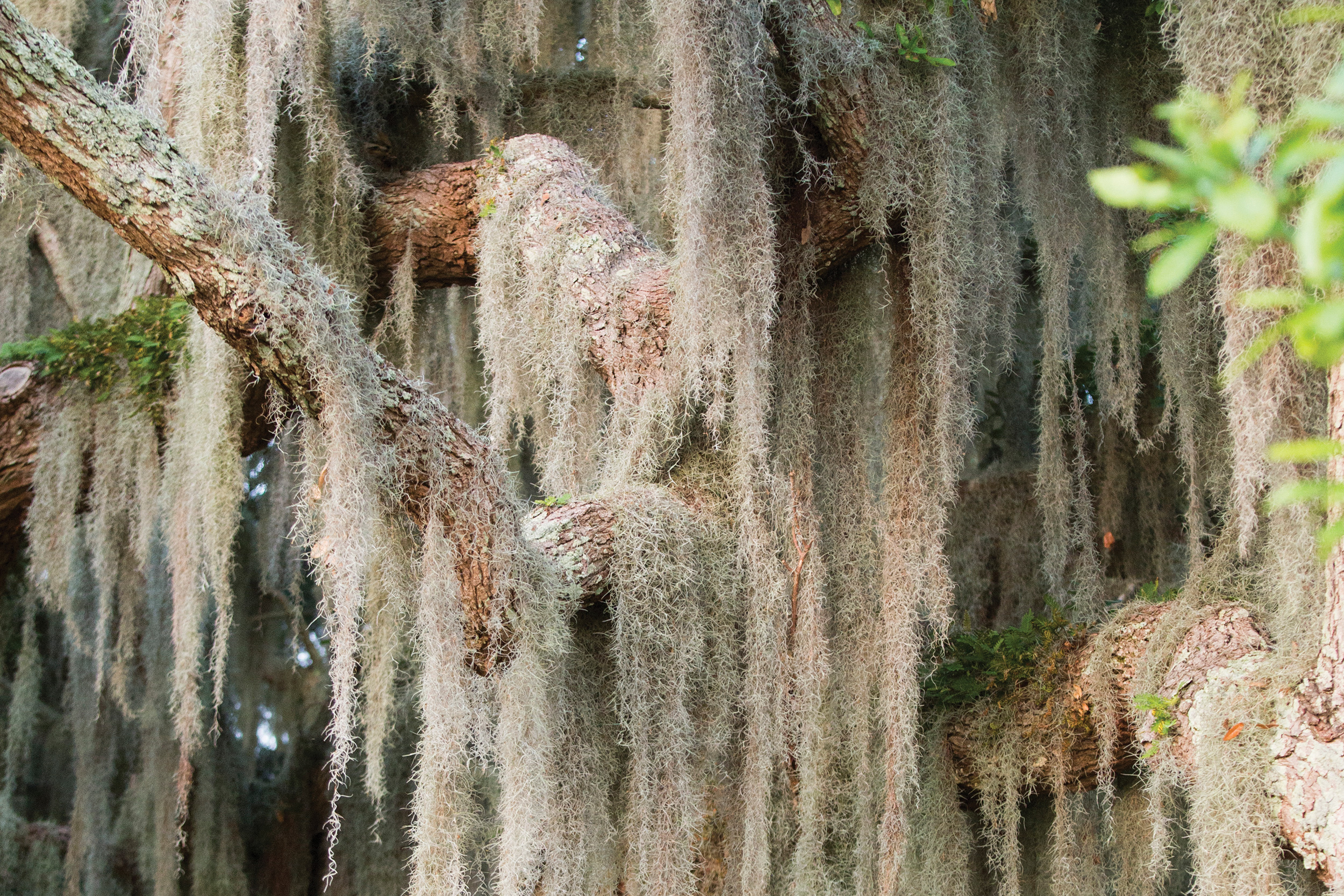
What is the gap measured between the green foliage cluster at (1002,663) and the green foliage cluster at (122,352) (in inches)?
91.0

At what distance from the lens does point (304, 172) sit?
3127mm

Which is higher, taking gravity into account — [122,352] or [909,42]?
[909,42]

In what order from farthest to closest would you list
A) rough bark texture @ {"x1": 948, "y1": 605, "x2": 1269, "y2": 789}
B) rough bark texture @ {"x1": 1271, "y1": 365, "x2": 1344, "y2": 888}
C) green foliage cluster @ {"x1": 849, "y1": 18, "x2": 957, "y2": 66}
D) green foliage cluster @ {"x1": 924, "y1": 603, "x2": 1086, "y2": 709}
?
green foliage cluster @ {"x1": 924, "y1": 603, "x2": 1086, "y2": 709}, green foliage cluster @ {"x1": 849, "y1": 18, "x2": 957, "y2": 66}, rough bark texture @ {"x1": 948, "y1": 605, "x2": 1269, "y2": 789}, rough bark texture @ {"x1": 1271, "y1": 365, "x2": 1344, "y2": 888}

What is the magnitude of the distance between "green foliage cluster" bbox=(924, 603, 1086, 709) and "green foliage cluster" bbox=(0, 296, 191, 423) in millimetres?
2313

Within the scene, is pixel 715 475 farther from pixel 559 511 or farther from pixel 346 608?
pixel 346 608

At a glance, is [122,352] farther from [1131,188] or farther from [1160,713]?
[1131,188]

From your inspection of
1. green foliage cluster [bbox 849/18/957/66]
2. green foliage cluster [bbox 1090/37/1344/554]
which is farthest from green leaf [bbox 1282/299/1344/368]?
green foliage cluster [bbox 849/18/957/66]

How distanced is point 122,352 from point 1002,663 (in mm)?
2681

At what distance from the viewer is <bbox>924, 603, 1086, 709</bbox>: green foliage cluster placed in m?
2.64

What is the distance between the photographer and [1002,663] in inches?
107

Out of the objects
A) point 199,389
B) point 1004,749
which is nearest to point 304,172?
point 199,389

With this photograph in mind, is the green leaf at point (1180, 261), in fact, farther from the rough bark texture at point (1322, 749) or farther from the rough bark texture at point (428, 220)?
the rough bark texture at point (428, 220)

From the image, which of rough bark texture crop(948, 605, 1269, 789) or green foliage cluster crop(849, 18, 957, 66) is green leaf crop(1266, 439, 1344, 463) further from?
green foliage cluster crop(849, 18, 957, 66)

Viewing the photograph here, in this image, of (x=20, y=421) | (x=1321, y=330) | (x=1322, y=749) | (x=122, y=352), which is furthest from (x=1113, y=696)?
(x=20, y=421)
